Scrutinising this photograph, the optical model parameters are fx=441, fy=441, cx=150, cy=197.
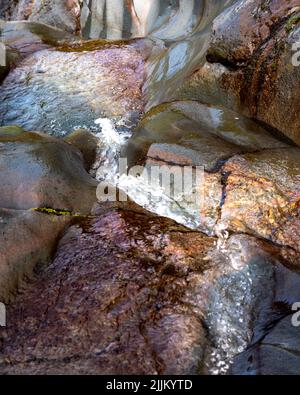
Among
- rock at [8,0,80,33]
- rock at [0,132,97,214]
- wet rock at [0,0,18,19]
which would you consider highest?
wet rock at [0,0,18,19]

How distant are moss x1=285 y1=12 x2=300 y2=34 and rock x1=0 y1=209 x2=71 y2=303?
3802 millimetres

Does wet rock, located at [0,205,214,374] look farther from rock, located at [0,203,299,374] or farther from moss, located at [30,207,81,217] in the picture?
Answer: moss, located at [30,207,81,217]

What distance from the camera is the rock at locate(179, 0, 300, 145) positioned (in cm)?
565

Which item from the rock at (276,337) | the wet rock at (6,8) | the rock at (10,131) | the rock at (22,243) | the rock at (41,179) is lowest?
the rock at (276,337)

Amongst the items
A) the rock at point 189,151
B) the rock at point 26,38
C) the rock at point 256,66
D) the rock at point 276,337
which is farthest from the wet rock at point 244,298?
the rock at point 26,38

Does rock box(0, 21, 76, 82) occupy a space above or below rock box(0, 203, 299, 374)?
above

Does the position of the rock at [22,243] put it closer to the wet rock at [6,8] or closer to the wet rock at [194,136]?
the wet rock at [194,136]

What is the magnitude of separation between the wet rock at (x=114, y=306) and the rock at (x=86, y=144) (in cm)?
186

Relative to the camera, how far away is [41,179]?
Answer: 4.64 meters

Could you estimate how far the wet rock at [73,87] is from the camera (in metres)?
8.31

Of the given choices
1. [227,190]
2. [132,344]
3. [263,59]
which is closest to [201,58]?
[263,59]

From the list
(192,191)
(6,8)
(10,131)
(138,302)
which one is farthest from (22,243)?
(6,8)

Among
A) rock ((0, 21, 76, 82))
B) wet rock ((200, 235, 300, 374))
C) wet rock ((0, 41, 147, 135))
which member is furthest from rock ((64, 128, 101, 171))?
rock ((0, 21, 76, 82))

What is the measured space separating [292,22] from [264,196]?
8.27 ft
